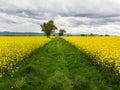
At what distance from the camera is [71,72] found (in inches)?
614

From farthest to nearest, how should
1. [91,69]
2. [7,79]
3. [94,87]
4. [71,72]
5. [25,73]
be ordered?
[91,69]
[71,72]
[25,73]
[7,79]
[94,87]

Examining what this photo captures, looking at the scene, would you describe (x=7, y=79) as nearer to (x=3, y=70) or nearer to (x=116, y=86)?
(x=3, y=70)

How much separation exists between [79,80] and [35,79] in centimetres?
244

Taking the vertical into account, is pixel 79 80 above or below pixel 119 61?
below

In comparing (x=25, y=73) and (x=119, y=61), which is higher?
(x=119, y=61)

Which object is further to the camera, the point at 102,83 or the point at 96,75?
the point at 96,75

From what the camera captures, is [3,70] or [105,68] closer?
[3,70]

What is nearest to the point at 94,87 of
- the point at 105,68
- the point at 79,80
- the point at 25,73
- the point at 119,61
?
the point at 79,80

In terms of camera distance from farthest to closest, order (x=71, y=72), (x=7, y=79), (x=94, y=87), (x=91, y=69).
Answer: (x=91, y=69)
(x=71, y=72)
(x=7, y=79)
(x=94, y=87)

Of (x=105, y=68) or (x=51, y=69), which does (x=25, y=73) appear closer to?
(x=51, y=69)

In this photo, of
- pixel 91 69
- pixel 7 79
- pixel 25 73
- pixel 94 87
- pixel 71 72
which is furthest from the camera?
pixel 91 69

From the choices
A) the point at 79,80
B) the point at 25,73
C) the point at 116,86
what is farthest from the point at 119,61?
the point at 25,73

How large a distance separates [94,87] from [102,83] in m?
0.89

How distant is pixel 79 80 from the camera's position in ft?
40.6
